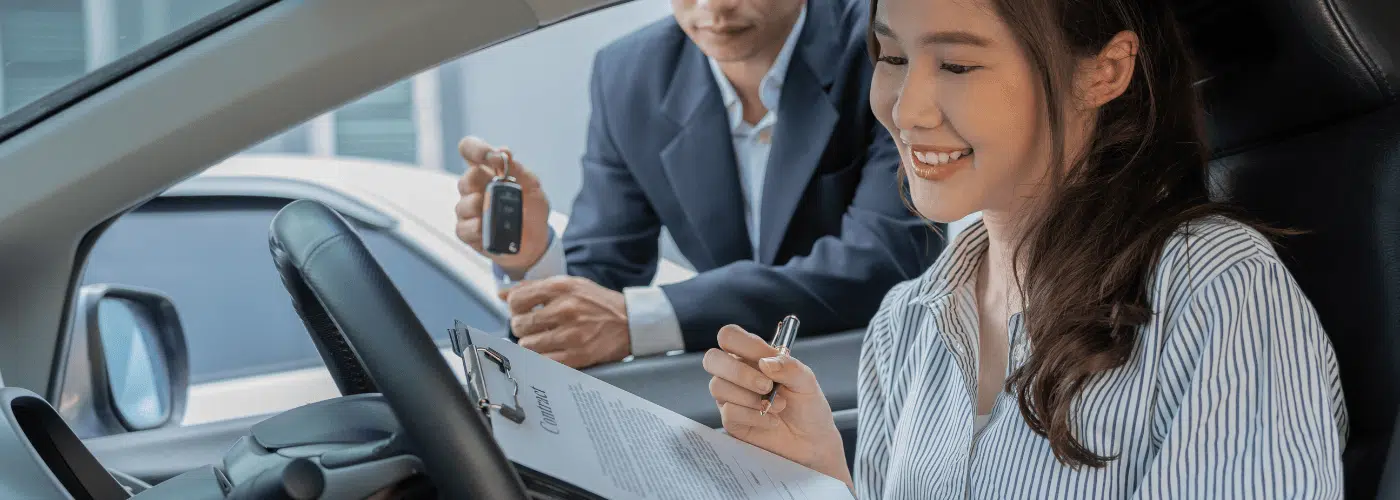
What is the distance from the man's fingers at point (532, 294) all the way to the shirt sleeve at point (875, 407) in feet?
1.52

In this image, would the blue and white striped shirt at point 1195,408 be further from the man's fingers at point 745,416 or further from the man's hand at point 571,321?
the man's hand at point 571,321

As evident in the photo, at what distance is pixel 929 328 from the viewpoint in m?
1.26

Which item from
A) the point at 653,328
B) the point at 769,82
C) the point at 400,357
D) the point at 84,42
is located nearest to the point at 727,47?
the point at 769,82

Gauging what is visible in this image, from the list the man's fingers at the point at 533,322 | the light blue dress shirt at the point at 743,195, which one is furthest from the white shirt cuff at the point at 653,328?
the man's fingers at the point at 533,322

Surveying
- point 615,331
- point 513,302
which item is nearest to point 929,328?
point 615,331

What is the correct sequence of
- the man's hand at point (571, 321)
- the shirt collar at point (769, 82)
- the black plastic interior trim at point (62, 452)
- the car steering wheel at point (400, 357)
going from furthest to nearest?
the shirt collar at point (769, 82) < the man's hand at point (571, 321) < the black plastic interior trim at point (62, 452) < the car steering wheel at point (400, 357)

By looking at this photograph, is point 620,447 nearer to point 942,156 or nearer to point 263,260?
point 942,156

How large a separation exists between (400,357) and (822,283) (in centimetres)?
106

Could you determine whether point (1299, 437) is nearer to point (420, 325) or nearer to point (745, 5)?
point (420, 325)

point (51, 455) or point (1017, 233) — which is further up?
point (1017, 233)

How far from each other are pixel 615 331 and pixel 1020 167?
2.30ft

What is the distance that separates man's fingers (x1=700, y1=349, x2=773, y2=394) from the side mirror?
2.09 ft

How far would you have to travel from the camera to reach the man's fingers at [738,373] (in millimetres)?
1164

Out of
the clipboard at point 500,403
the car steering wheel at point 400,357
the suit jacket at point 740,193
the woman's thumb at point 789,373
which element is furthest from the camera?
the suit jacket at point 740,193
